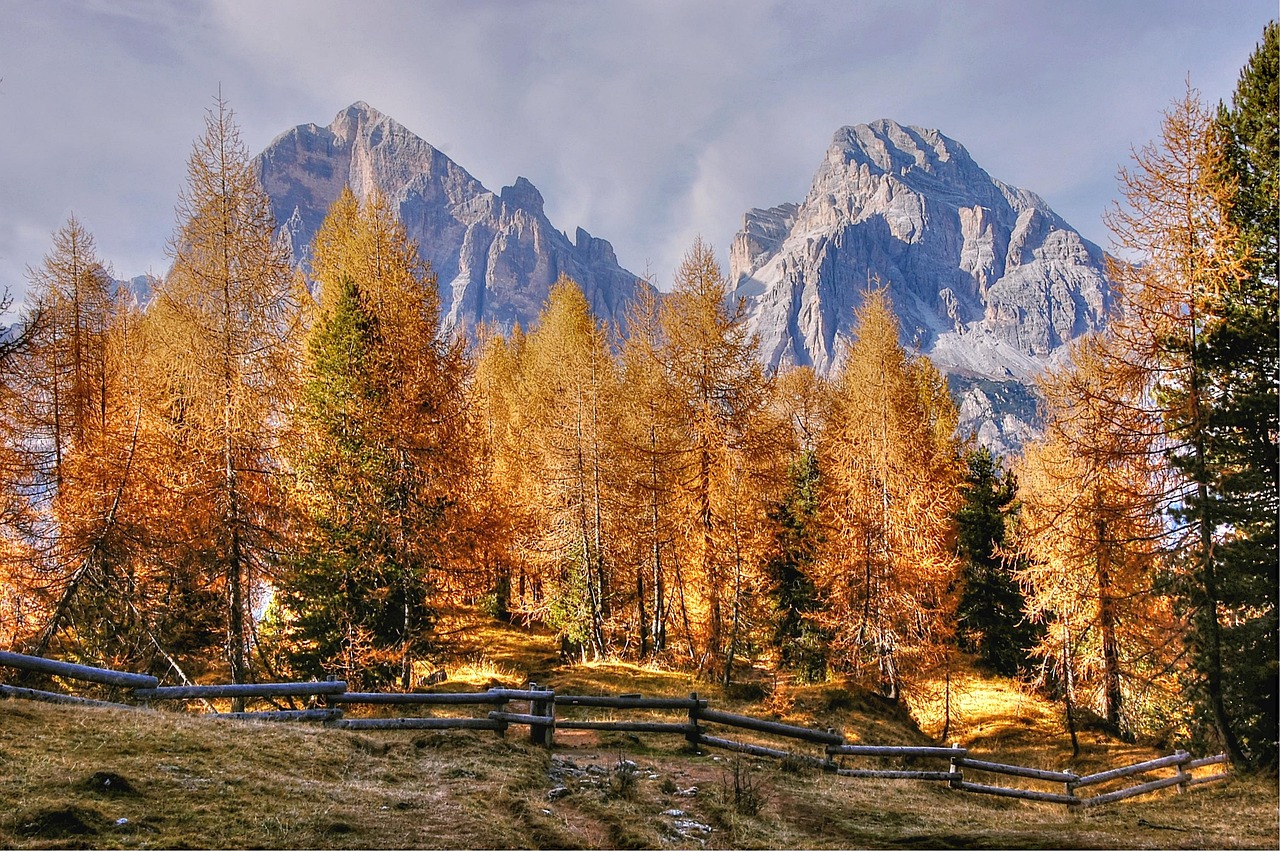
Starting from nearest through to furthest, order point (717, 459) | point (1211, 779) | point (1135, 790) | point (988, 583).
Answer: point (1211, 779)
point (1135, 790)
point (717, 459)
point (988, 583)

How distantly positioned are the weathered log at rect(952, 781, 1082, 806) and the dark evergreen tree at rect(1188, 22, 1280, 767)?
9.73 feet

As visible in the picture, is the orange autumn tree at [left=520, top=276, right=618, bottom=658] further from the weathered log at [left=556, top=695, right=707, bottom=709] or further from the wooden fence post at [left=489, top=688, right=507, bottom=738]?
the wooden fence post at [left=489, top=688, right=507, bottom=738]

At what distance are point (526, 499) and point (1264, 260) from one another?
22.6 meters

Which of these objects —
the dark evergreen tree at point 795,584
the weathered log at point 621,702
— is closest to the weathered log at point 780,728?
the weathered log at point 621,702

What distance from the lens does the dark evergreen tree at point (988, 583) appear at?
1208 inches

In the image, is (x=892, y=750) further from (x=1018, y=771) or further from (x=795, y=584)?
(x=795, y=584)

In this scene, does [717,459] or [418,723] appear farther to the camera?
[717,459]

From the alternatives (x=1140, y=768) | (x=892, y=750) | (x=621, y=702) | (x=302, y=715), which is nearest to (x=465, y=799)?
(x=302, y=715)

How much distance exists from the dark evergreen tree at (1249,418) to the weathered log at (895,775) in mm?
4960

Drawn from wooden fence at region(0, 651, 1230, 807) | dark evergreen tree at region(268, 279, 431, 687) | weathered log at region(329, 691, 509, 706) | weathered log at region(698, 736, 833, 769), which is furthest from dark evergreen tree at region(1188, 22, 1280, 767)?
dark evergreen tree at region(268, 279, 431, 687)

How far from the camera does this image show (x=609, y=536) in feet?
78.4

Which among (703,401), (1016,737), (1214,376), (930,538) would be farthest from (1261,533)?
(1016,737)

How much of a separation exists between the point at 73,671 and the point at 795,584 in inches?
977

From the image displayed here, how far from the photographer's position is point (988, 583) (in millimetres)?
31172
